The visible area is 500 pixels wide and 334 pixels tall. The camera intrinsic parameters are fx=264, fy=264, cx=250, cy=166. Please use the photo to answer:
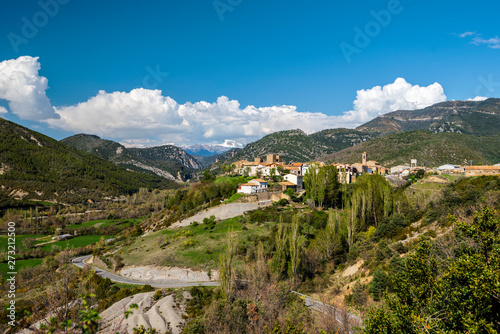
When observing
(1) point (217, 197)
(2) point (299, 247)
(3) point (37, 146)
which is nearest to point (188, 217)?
(1) point (217, 197)

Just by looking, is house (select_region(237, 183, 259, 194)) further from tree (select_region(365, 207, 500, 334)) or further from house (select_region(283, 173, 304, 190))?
tree (select_region(365, 207, 500, 334))

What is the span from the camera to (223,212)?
61.9m

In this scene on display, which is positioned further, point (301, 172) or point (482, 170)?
point (301, 172)

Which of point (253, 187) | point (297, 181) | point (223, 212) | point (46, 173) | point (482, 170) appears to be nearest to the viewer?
point (482, 170)

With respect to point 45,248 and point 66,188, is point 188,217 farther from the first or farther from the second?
point 66,188

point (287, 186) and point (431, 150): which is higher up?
point (431, 150)

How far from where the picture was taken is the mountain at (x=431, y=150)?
121812 millimetres

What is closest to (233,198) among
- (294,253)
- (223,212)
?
(223,212)

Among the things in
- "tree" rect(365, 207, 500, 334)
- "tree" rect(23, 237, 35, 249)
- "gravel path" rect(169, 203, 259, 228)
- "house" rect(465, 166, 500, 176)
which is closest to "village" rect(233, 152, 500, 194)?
"house" rect(465, 166, 500, 176)

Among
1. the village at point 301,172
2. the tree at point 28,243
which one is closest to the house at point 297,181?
the village at point 301,172

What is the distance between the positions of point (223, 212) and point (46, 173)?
491 ft

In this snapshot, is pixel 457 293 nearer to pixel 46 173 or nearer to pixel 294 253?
pixel 294 253

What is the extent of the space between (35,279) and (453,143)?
550 feet

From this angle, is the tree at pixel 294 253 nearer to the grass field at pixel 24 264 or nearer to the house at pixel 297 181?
the house at pixel 297 181
